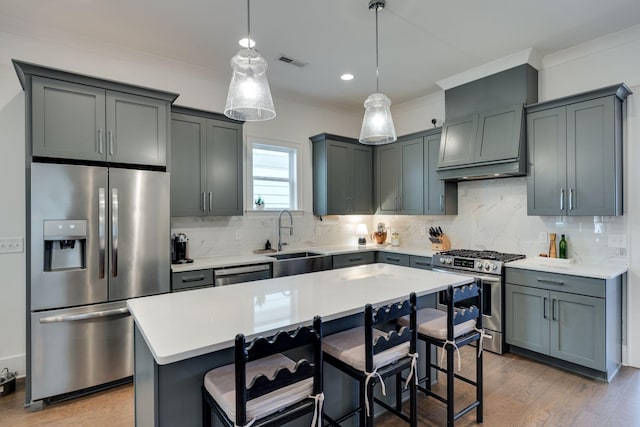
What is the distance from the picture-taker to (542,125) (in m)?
3.35

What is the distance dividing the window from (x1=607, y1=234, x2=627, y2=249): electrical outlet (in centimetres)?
342

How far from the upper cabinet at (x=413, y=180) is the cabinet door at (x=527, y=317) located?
4.32 feet

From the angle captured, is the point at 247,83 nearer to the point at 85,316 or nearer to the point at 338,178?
the point at 85,316

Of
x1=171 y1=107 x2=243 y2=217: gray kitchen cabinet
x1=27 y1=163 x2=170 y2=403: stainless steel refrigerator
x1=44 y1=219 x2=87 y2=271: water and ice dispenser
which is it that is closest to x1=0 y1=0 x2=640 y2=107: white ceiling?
x1=171 y1=107 x2=243 y2=217: gray kitchen cabinet

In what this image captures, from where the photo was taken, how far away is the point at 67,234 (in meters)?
2.57

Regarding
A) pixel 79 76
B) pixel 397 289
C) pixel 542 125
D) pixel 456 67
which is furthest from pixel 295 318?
pixel 456 67

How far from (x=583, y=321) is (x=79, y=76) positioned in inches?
180

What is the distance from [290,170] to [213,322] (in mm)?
3384

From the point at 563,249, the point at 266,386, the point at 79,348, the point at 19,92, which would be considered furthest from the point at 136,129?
the point at 563,249

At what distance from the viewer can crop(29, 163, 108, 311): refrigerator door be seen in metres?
2.49

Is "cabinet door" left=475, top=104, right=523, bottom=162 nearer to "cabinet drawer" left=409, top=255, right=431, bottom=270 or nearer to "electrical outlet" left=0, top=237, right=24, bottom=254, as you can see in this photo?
"cabinet drawer" left=409, top=255, right=431, bottom=270

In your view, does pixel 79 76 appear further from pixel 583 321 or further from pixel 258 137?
pixel 583 321

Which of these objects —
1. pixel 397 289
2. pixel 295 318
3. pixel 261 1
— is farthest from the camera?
pixel 261 1

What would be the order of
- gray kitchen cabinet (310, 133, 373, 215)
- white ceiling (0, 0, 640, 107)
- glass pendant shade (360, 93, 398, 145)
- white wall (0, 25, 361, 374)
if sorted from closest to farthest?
glass pendant shade (360, 93, 398, 145), white ceiling (0, 0, 640, 107), white wall (0, 25, 361, 374), gray kitchen cabinet (310, 133, 373, 215)
